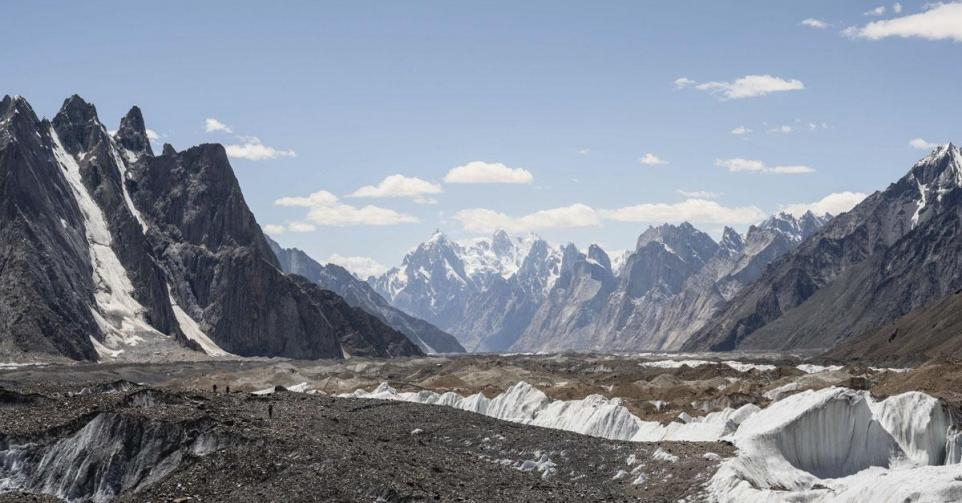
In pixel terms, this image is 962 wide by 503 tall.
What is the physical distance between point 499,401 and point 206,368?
112m

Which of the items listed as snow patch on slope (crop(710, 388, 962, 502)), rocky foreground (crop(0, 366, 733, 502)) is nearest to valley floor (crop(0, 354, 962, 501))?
rocky foreground (crop(0, 366, 733, 502))

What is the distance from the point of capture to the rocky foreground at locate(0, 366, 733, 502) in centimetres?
4797

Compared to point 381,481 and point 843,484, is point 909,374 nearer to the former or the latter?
point 843,484

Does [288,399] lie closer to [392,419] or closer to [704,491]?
[392,419]

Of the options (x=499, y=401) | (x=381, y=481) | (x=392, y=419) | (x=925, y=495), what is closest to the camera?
(x=925, y=495)

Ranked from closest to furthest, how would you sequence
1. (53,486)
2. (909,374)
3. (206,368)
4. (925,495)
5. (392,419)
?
(925,495)
(53,486)
(392,419)
(909,374)
(206,368)

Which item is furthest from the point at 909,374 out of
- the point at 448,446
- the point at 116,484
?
the point at 116,484

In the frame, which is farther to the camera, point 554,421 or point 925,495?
point 554,421

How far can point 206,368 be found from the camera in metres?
198

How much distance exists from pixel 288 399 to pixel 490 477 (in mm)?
30969

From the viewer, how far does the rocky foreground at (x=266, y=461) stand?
157ft

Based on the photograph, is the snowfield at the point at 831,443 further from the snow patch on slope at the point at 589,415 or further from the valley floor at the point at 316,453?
the snow patch on slope at the point at 589,415

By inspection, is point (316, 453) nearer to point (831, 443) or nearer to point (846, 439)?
point (831, 443)

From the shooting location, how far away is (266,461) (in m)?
50.2
